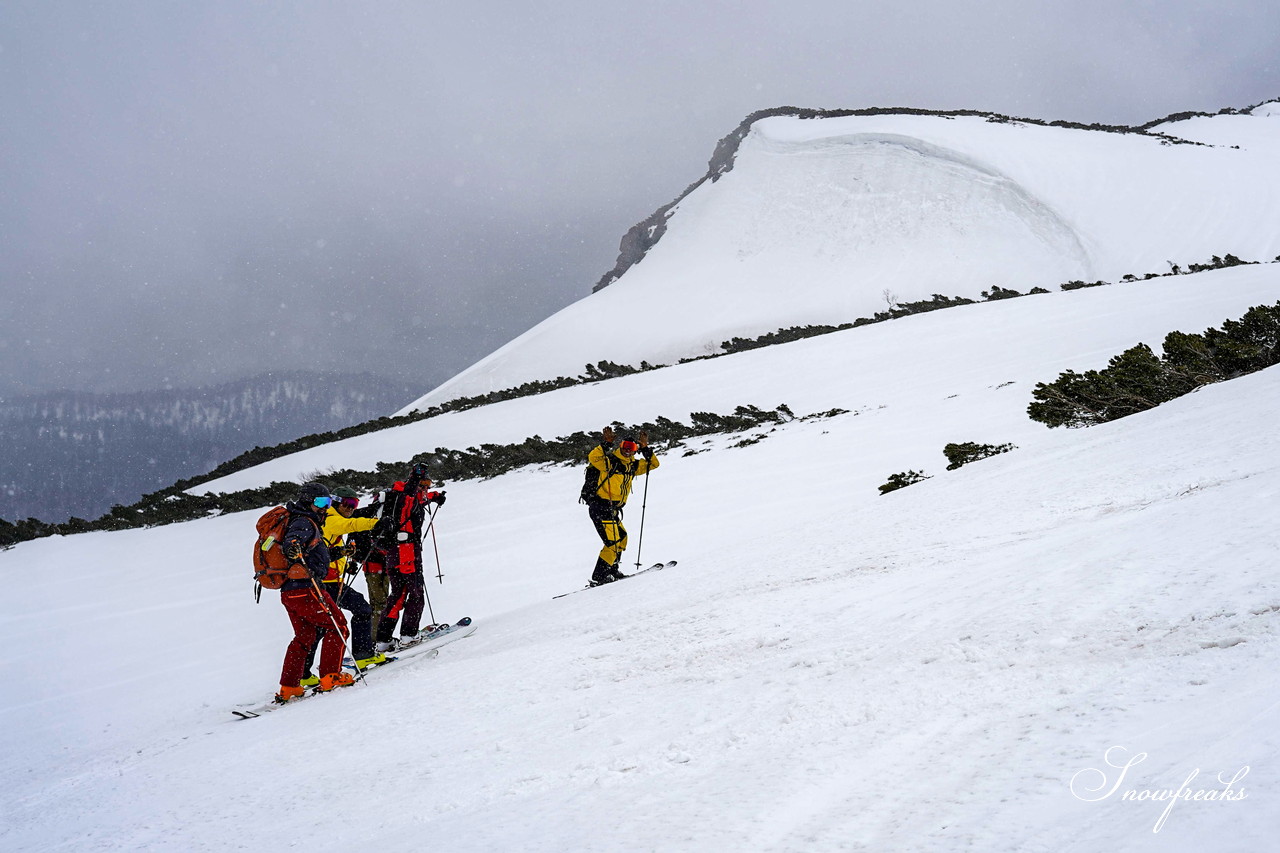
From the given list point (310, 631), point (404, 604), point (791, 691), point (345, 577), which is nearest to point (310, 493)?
point (310, 631)

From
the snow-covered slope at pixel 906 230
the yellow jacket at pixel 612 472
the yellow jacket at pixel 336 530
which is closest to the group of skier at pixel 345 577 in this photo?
the yellow jacket at pixel 336 530

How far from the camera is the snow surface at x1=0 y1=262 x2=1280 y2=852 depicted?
212 cm

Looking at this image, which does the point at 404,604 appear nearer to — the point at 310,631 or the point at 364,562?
the point at 364,562

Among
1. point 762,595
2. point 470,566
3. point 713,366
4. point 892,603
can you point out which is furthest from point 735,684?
point 713,366

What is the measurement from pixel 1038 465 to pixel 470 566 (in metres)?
7.65

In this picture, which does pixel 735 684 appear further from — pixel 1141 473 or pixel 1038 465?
pixel 1038 465

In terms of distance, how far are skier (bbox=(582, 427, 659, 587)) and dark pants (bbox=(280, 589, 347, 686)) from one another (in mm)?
2874

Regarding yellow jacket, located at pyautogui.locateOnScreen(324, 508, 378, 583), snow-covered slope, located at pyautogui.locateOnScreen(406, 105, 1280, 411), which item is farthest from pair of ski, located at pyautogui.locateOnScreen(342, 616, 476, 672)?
snow-covered slope, located at pyautogui.locateOnScreen(406, 105, 1280, 411)

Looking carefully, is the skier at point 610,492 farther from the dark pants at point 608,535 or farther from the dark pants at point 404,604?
the dark pants at point 404,604

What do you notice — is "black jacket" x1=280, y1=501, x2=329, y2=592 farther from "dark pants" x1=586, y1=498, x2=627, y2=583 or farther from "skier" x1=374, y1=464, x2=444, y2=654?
"dark pants" x1=586, y1=498, x2=627, y2=583

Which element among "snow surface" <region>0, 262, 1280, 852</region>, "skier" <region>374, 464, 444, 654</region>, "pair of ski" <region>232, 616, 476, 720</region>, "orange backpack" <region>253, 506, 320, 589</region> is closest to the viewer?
"snow surface" <region>0, 262, 1280, 852</region>

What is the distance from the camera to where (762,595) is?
507 centimetres

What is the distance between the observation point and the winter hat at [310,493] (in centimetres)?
605

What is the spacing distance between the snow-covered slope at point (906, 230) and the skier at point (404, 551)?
105 ft
